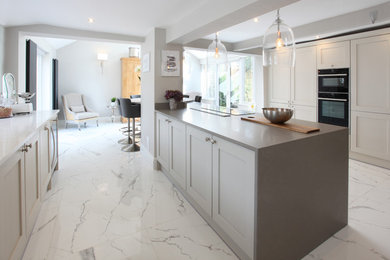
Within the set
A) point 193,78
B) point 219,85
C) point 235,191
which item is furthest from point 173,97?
point 193,78

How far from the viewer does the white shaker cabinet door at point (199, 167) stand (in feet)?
6.49

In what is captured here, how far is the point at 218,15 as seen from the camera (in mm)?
2418

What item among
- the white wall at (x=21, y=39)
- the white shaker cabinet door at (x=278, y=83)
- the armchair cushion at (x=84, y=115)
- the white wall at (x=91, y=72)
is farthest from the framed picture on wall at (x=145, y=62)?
the white wall at (x=91, y=72)

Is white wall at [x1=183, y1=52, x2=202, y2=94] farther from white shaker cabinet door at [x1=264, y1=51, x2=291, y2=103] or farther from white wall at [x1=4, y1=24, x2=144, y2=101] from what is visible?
white wall at [x1=4, y1=24, x2=144, y2=101]

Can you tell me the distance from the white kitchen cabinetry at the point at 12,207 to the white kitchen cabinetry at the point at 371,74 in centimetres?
438

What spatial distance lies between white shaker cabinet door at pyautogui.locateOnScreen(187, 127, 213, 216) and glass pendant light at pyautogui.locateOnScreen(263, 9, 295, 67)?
1.03 metres

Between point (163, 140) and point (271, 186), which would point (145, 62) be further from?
point (271, 186)

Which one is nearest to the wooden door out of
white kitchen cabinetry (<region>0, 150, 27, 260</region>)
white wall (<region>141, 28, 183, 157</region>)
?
white wall (<region>141, 28, 183, 157</region>)

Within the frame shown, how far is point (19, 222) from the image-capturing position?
4.90 feet

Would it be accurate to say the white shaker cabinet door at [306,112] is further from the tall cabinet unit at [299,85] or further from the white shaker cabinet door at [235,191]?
the white shaker cabinet door at [235,191]

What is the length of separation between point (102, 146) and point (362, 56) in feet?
16.0

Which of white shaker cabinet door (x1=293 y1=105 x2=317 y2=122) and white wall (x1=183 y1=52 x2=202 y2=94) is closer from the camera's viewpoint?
white shaker cabinet door (x1=293 y1=105 x2=317 y2=122)

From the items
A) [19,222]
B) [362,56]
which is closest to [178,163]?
[19,222]

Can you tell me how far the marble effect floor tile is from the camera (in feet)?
5.77
